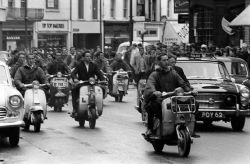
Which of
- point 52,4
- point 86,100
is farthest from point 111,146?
point 52,4

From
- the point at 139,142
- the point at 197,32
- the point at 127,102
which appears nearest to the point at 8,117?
the point at 139,142

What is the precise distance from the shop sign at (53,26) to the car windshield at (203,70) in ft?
152

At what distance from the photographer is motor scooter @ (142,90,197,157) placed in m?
13.5

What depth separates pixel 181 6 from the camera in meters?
45.8

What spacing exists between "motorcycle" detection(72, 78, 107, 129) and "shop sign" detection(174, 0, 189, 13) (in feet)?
88.2

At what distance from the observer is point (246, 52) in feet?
96.0

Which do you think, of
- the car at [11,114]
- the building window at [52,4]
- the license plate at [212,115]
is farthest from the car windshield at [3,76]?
the building window at [52,4]

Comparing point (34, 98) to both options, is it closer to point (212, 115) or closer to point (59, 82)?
point (212, 115)

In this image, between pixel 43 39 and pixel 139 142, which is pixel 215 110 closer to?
pixel 139 142

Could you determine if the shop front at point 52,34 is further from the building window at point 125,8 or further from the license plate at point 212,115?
the license plate at point 212,115

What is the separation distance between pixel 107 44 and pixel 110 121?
168 ft

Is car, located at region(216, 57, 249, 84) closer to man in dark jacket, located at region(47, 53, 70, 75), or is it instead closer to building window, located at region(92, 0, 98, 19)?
man in dark jacket, located at region(47, 53, 70, 75)

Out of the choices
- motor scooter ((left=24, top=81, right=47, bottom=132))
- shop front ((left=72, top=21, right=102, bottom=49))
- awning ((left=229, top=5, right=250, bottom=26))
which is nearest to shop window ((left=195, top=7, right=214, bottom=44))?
awning ((left=229, top=5, right=250, bottom=26))

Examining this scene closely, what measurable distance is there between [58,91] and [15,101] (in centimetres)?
1002
